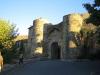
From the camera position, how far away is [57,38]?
150 feet

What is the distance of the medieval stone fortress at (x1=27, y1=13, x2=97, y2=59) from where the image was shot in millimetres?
40406

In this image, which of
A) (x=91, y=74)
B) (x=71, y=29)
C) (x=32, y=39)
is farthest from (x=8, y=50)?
(x=91, y=74)

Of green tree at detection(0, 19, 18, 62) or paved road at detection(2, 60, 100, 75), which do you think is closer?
paved road at detection(2, 60, 100, 75)

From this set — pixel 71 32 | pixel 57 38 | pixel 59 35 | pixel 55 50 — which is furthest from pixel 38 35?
pixel 71 32

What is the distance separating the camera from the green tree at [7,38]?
34719 mm

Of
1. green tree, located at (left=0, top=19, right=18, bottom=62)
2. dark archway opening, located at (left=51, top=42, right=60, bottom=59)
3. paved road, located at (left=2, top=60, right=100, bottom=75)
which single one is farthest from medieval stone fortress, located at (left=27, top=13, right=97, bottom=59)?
paved road, located at (left=2, top=60, right=100, bottom=75)

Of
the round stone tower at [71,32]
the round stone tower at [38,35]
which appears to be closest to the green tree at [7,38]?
the round stone tower at [71,32]

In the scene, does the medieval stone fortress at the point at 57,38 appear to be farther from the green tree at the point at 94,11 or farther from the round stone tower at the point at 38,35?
the green tree at the point at 94,11

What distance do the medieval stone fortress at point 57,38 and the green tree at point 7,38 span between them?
8.21 meters

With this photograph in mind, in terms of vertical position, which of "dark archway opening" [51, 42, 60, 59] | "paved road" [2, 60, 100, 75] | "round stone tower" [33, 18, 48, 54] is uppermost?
"round stone tower" [33, 18, 48, 54]

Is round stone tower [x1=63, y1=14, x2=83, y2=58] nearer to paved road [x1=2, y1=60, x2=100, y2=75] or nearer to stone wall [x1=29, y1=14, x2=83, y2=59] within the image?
stone wall [x1=29, y1=14, x2=83, y2=59]

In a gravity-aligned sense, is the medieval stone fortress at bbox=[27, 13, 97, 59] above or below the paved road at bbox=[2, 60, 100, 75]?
above

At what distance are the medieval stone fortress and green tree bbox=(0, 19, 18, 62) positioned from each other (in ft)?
26.9

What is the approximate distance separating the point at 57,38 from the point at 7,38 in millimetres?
12283
